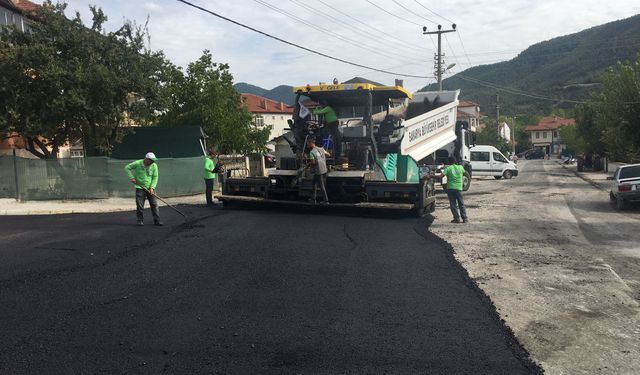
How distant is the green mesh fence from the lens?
1752cm

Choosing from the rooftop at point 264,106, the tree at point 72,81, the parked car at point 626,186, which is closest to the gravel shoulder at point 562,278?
the parked car at point 626,186

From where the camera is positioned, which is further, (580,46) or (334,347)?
(580,46)

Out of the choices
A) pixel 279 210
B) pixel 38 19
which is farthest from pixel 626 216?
pixel 38 19

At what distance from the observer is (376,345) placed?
478cm

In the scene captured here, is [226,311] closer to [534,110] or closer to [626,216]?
[626,216]

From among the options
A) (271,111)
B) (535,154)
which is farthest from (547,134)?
(271,111)

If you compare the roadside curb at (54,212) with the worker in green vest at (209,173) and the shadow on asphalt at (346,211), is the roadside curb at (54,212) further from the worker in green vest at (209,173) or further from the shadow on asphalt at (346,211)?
the shadow on asphalt at (346,211)

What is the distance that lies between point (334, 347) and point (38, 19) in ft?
62.3

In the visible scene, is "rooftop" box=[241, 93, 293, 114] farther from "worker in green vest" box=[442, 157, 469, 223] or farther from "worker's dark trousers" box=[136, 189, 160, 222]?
"worker's dark trousers" box=[136, 189, 160, 222]

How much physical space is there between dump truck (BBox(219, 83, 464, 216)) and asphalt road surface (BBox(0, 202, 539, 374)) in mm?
2601

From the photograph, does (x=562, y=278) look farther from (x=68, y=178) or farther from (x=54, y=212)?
(x=68, y=178)

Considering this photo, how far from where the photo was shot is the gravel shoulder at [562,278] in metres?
4.91

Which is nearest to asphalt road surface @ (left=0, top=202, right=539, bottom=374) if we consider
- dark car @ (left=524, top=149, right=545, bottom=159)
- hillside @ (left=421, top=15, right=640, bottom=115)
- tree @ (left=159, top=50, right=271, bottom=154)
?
tree @ (left=159, top=50, right=271, bottom=154)

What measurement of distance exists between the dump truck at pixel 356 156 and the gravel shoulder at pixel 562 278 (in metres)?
1.22
